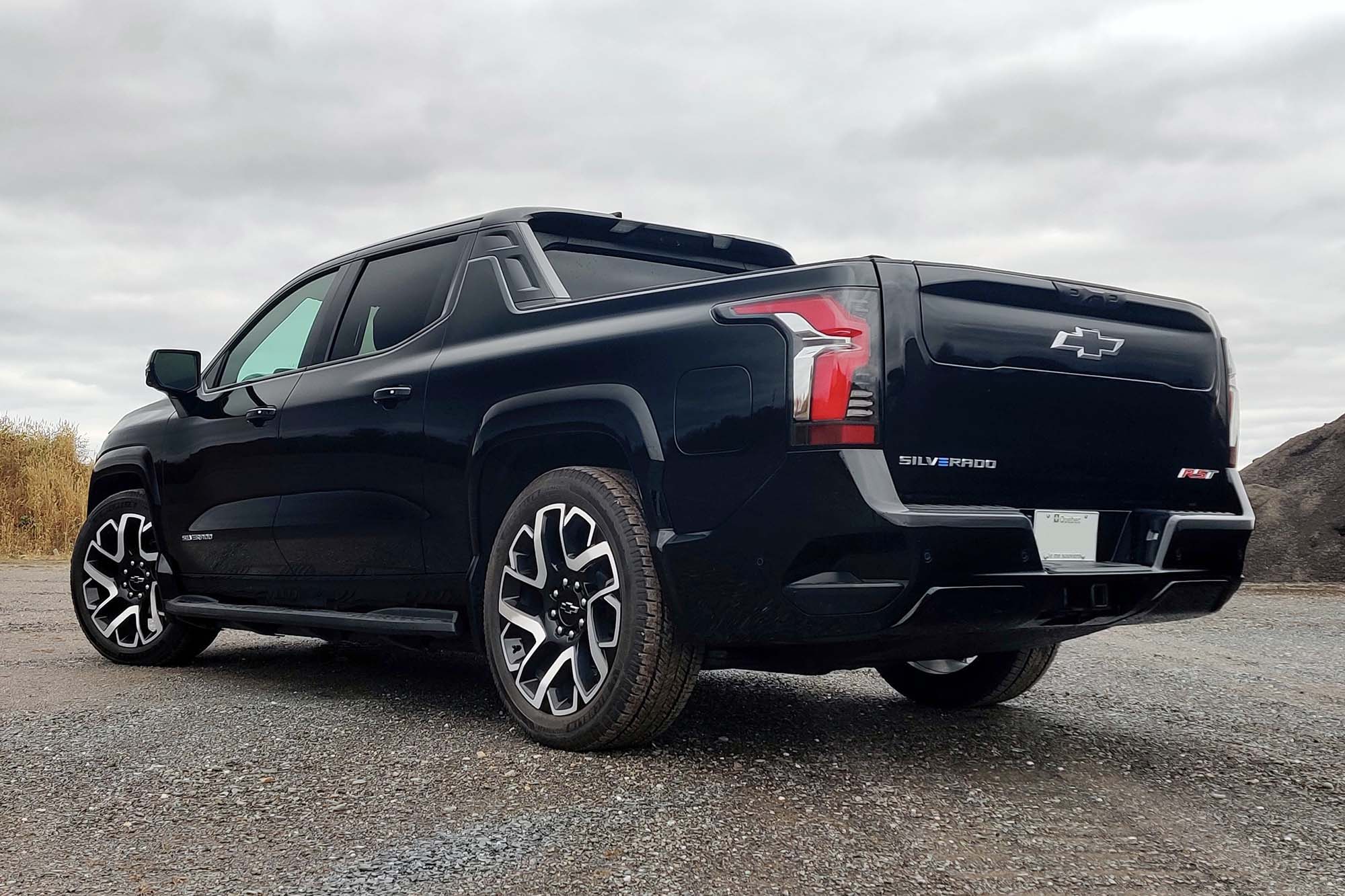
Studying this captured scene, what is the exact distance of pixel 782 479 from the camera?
3322 mm

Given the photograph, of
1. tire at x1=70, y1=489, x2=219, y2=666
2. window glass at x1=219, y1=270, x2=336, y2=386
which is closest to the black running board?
tire at x1=70, y1=489, x2=219, y2=666

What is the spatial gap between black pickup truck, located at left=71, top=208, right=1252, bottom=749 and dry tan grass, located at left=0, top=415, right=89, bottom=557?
15584mm

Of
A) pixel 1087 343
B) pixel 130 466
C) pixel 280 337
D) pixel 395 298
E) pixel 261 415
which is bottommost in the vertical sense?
pixel 130 466

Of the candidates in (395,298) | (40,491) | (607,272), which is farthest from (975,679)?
(40,491)

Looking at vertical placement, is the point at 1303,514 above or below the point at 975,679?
below

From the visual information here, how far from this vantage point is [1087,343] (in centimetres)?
369

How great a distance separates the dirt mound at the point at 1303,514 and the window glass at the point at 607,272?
1109 centimetres

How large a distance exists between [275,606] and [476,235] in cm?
189

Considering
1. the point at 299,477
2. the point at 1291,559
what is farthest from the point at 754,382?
the point at 1291,559

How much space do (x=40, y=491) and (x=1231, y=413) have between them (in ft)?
66.3

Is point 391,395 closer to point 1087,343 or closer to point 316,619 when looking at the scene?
point 316,619

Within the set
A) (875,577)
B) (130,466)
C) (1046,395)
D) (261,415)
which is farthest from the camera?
(130,466)

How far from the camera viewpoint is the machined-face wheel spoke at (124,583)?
20.0ft

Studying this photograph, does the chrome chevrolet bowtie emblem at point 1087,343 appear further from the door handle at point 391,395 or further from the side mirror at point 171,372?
the side mirror at point 171,372
